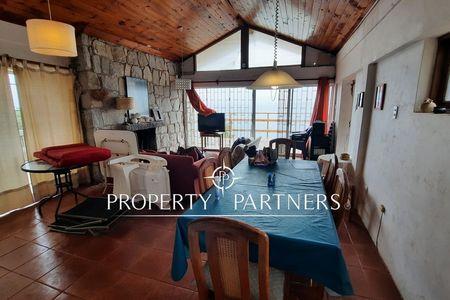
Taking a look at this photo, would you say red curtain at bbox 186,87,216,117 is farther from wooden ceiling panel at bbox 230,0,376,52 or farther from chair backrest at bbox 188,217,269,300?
chair backrest at bbox 188,217,269,300

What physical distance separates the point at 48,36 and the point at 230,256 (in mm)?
2345

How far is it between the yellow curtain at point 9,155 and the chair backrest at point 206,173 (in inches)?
106

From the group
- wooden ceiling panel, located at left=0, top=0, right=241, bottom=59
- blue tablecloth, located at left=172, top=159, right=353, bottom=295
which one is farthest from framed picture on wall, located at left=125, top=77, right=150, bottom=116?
blue tablecloth, located at left=172, top=159, right=353, bottom=295

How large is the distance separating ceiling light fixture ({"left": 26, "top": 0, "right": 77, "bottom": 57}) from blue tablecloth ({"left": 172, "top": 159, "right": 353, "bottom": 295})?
1.88 metres

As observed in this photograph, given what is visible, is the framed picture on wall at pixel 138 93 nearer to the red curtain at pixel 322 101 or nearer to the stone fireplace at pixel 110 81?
the stone fireplace at pixel 110 81

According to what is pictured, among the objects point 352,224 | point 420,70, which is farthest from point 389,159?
point 352,224

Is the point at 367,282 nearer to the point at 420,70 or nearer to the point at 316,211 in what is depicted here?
the point at 316,211

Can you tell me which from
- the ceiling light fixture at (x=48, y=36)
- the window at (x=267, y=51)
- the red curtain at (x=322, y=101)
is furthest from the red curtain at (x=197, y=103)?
the ceiling light fixture at (x=48, y=36)

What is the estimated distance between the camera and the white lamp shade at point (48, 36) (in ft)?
6.50

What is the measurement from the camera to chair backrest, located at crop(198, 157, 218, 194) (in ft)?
6.27

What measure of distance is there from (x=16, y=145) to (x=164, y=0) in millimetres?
2848

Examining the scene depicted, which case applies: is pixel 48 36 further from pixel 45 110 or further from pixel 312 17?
pixel 312 17

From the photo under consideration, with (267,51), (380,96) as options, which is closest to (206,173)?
(380,96)

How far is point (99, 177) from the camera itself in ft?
13.1
